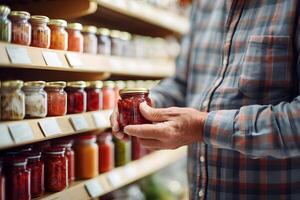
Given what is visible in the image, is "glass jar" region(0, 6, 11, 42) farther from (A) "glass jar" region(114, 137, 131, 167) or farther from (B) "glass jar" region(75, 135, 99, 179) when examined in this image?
(A) "glass jar" region(114, 137, 131, 167)

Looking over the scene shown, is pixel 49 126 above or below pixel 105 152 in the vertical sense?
above

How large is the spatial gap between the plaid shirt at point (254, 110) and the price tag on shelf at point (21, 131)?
0.57m

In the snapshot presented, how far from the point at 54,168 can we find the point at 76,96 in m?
0.30

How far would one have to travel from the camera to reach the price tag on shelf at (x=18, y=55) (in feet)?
4.25

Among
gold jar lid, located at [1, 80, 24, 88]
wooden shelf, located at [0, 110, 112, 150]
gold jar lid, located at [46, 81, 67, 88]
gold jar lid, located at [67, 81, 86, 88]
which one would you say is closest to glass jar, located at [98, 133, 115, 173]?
wooden shelf, located at [0, 110, 112, 150]

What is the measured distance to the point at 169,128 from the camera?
1368 mm

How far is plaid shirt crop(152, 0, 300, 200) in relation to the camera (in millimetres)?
1356

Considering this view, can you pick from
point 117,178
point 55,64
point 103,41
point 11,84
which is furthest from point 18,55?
point 117,178

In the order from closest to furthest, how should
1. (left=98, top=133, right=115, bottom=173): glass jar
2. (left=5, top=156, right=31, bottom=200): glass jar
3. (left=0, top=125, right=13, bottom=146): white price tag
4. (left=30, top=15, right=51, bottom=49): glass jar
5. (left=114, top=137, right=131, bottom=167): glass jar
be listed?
(left=0, top=125, right=13, bottom=146): white price tag, (left=5, top=156, right=31, bottom=200): glass jar, (left=30, top=15, right=51, bottom=49): glass jar, (left=98, top=133, right=115, bottom=173): glass jar, (left=114, top=137, right=131, bottom=167): glass jar

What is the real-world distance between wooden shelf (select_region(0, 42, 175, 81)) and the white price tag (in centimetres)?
19

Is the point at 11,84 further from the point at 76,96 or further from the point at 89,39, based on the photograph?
the point at 89,39

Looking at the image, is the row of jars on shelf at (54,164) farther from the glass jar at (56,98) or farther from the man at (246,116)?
the man at (246,116)

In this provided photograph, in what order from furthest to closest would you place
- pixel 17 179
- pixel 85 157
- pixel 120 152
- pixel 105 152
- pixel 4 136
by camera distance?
pixel 120 152, pixel 105 152, pixel 85 157, pixel 17 179, pixel 4 136

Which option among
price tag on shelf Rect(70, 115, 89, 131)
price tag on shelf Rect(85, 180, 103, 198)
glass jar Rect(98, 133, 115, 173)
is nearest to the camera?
price tag on shelf Rect(70, 115, 89, 131)
